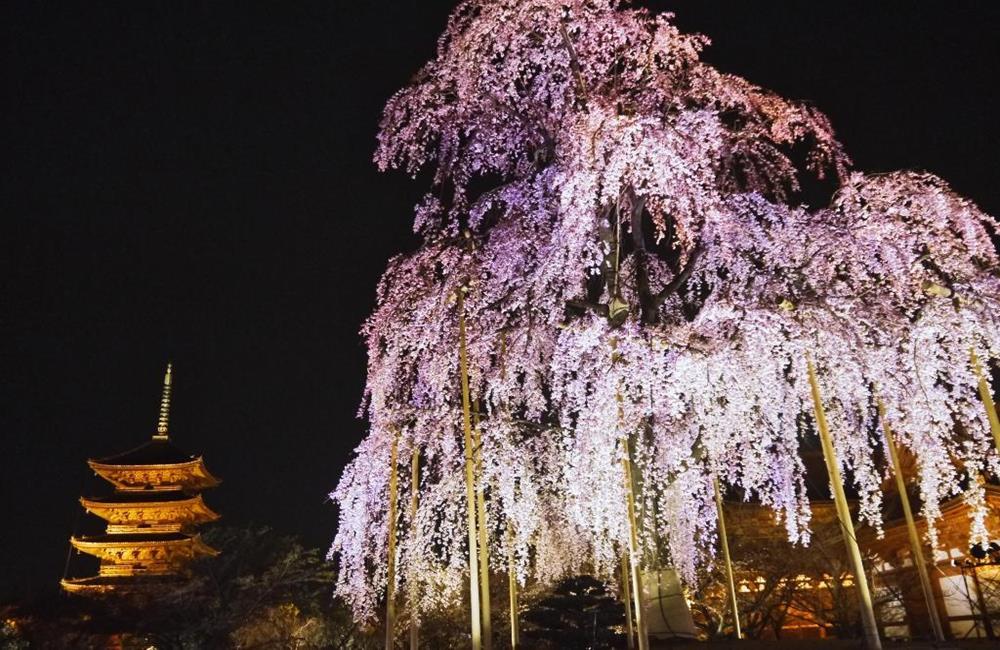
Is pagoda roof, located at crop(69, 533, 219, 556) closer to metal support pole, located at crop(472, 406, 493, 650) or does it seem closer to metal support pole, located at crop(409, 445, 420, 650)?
metal support pole, located at crop(409, 445, 420, 650)

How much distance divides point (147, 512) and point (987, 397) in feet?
122

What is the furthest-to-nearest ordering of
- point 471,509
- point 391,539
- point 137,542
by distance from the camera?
point 137,542
point 391,539
point 471,509

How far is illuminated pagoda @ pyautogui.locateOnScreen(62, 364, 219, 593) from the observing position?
115ft

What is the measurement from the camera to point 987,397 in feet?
28.2

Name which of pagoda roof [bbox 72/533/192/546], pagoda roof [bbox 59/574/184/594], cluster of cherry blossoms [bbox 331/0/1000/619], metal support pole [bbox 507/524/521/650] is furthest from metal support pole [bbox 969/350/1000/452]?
pagoda roof [bbox 72/533/192/546]

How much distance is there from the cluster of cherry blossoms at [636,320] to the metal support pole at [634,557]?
1.00 ft

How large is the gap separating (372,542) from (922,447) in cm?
911

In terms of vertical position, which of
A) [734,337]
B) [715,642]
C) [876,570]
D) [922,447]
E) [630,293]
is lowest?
[715,642]

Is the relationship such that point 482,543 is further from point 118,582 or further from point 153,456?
point 153,456

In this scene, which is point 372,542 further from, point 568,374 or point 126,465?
point 126,465

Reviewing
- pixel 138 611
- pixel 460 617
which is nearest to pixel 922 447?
pixel 460 617

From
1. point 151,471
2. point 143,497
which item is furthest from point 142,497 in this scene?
point 151,471

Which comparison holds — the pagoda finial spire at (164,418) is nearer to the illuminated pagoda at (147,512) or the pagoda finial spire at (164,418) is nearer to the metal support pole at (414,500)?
the illuminated pagoda at (147,512)

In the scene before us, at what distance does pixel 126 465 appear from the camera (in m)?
38.0
